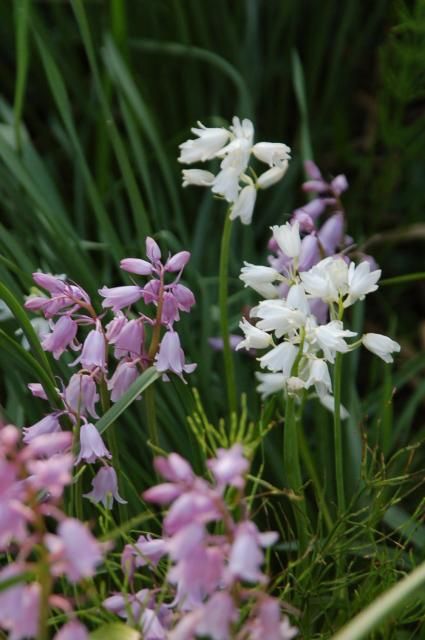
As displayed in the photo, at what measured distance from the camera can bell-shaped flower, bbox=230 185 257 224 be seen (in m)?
1.23

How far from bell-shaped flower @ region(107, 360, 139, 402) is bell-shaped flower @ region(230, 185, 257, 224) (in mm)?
233

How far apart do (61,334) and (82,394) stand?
8 cm

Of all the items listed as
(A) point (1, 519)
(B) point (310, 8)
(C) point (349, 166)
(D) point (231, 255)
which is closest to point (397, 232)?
(C) point (349, 166)

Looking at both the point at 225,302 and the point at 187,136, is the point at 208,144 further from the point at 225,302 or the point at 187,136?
the point at 187,136

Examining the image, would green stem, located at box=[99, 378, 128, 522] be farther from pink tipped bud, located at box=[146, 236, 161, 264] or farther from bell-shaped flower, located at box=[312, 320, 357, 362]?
bell-shaped flower, located at box=[312, 320, 357, 362]

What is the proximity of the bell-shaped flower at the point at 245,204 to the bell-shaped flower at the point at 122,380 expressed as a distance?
233 mm

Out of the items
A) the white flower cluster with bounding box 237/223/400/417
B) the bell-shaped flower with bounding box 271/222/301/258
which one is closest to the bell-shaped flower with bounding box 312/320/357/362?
the white flower cluster with bounding box 237/223/400/417

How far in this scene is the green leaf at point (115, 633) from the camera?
2.96 feet

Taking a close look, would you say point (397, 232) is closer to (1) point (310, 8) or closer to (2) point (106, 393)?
(1) point (310, 8)

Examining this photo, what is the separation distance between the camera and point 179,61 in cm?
238

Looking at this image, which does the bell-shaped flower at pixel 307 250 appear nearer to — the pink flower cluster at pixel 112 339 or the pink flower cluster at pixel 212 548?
the pink flower cluster at pixel 112 339

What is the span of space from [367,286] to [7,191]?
85 cm

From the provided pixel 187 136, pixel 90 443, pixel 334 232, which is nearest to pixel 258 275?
pixel 90 443

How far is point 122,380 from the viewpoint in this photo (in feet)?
3.86
